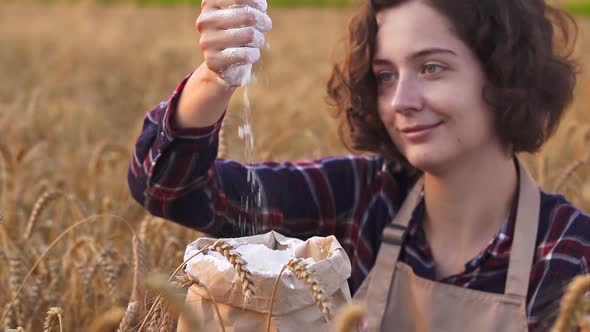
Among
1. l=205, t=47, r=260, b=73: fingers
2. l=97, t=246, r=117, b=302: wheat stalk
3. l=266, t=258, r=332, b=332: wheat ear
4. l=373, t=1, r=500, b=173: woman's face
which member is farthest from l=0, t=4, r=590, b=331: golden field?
l=373, t=1, r=500, b=173: woman's face

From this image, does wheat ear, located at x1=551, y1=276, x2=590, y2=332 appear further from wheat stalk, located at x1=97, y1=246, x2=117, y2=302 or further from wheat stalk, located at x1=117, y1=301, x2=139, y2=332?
wheat stalk, located at x1=97, y1=246, x2=117, y2=302

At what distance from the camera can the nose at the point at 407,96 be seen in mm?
1858

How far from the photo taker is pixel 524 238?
6.32ft

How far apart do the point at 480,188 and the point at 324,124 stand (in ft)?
7.02

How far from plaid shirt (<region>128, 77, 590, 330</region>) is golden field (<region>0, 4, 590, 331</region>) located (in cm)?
15

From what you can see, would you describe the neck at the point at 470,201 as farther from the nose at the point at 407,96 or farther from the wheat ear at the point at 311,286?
the wheat ear at the point at 311,286

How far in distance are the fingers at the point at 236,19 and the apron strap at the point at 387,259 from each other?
2.20ft

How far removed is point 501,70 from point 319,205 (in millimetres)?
525

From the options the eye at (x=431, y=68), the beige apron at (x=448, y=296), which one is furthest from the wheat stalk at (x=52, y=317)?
the eye at (x=431, y=68)

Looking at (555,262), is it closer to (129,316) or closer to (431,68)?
(431,68)

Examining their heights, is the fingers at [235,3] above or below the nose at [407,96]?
above

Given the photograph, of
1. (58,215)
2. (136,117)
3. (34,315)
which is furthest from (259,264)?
(136,117)

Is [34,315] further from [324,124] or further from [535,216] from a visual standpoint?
[324,124]

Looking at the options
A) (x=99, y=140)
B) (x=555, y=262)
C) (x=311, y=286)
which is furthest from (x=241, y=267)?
(x=99, y=140)
